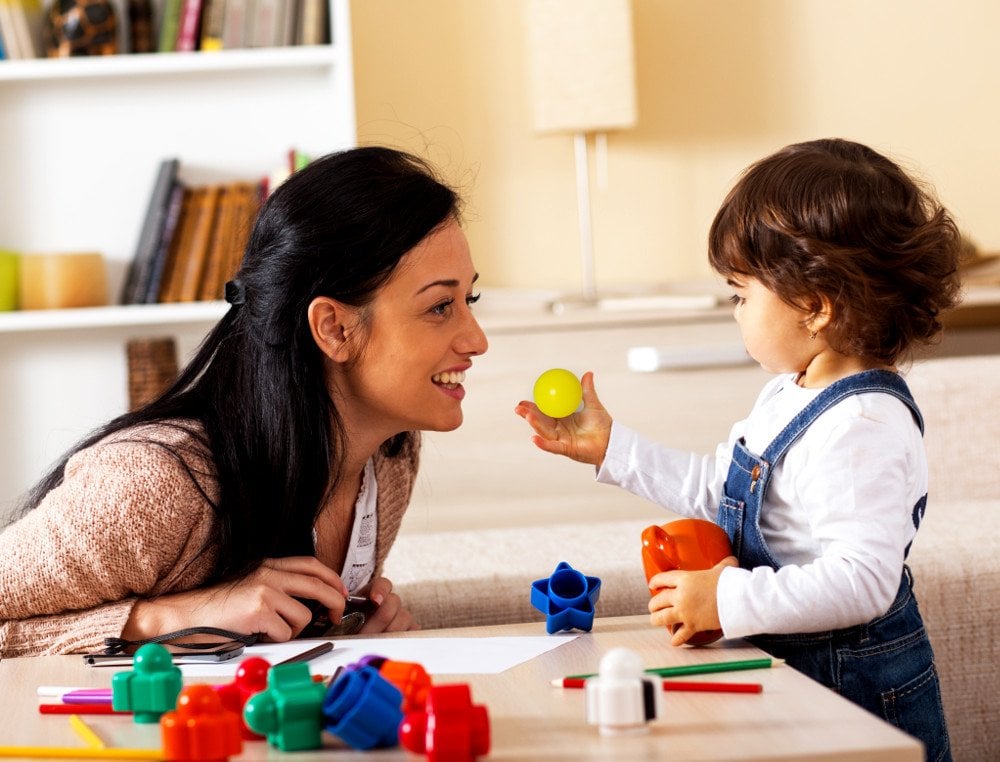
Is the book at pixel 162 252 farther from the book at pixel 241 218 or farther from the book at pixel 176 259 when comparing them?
the book at pixel 241 218

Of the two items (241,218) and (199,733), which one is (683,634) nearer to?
(199,733)

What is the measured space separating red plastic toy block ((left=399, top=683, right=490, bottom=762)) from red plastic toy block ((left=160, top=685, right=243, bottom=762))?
0.10m

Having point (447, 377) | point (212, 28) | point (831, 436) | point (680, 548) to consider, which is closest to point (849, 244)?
point (831, 436)

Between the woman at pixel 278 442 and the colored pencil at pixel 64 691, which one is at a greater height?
the woman at pixel 278 442

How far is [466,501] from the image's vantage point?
2582mm

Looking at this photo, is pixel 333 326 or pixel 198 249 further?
pixel 198 249

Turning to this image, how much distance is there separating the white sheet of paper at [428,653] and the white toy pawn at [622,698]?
223 mm

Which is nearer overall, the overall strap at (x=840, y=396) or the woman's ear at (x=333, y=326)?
the overall strap at (x=840, y=396)

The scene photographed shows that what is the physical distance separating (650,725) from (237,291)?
0.74m

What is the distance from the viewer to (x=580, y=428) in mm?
1329

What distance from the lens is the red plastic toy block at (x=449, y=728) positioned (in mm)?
702

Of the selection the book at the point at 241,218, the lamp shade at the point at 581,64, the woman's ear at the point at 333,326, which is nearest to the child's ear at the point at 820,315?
the woman's ear at the point at 333,326

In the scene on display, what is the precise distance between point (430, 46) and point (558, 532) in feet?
4.79

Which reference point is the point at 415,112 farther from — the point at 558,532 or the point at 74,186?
the point at 558,532
